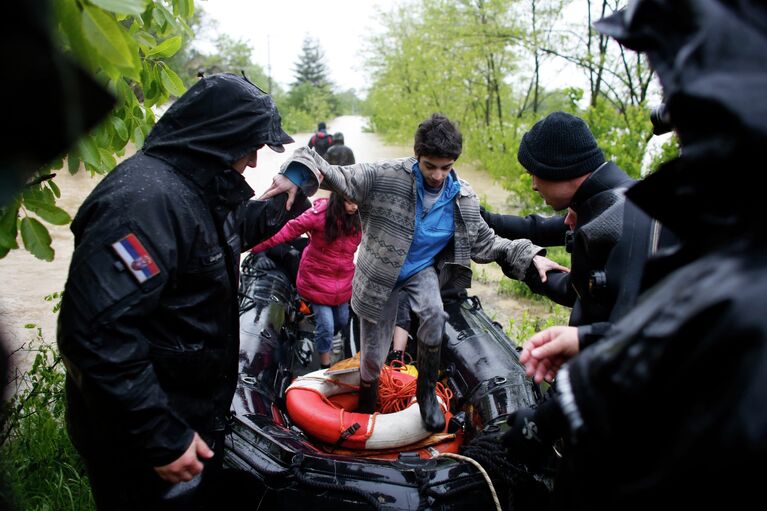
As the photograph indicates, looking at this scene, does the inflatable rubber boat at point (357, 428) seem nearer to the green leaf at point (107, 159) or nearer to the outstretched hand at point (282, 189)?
the outstretched hand at point (282, 189)

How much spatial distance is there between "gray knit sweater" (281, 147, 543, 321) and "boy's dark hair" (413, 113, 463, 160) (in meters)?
0.19

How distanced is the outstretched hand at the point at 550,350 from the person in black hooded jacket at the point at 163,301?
113cm

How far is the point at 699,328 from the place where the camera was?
28.1 inches

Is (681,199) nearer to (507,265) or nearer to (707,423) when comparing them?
(707,423)

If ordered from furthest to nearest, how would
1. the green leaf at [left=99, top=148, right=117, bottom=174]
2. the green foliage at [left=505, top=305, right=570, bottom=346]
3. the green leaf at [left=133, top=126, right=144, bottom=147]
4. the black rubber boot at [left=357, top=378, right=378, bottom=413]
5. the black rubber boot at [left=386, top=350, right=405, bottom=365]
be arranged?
1. the green foliage at [left=505, top=305, right=570, bottom=346]
2. the black rubber boot at [left=386, top=350, right=405, bottom=365]
3. the black rubber boot at [left=357, top=378, right=378, bottom=413]
4. the green leaf at [left=133, top=126, right=144, bottom=147]
5. the green leaf at [left=99, top=148, right=117, bottom=174]

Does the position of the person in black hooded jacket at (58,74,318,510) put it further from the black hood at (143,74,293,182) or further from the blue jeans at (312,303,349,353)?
the blue jeans at (312,303,349,353)

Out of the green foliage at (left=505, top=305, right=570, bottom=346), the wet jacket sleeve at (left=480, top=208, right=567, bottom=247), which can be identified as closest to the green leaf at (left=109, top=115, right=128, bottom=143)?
the wet jacket sleeve at (left=480, top=208, right=567, bottom=247)

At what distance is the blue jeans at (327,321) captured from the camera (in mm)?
4879

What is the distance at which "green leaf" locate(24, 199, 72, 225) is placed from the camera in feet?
6.03

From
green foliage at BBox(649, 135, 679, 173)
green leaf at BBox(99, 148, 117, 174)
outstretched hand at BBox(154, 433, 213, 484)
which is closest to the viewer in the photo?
outstretched hand at BBox(154, 433, 213, 484)

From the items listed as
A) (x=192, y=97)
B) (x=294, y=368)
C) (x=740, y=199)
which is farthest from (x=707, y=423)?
(x=294, y=368)

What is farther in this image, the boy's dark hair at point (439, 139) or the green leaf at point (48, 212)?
the boy's dark hair at point (439, 139)

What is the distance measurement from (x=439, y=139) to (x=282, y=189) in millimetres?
1008

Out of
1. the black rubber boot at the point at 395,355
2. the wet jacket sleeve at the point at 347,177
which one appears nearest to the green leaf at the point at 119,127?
the wet jacket sleeve at the point at 347,177
